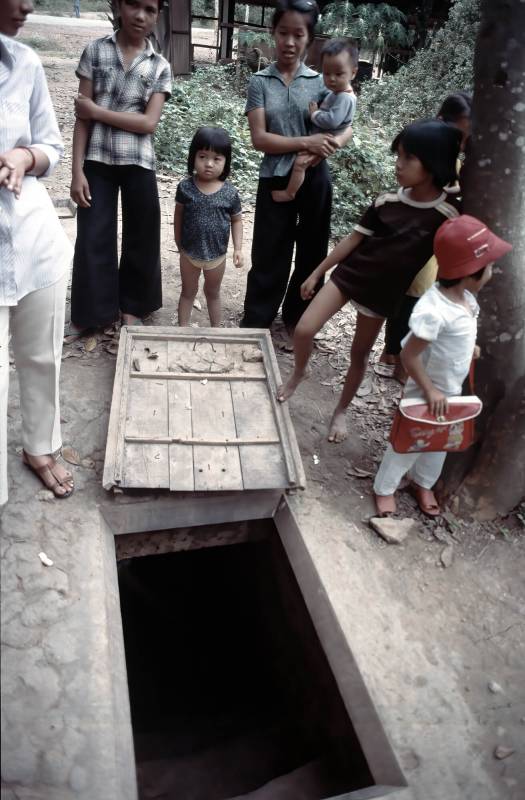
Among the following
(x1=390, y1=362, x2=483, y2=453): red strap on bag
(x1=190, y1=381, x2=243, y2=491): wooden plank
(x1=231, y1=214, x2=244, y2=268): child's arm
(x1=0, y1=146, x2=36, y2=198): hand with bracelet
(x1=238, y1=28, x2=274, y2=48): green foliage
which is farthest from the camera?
(x1=238, y1=28, x2=274, y2=48): green foliage

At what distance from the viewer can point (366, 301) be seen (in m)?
3.14

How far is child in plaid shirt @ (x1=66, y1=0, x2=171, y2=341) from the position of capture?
134 inches

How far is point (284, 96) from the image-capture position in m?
3.61

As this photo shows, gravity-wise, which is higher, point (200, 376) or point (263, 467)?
point (200, 376)

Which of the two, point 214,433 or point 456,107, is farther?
point 456,107

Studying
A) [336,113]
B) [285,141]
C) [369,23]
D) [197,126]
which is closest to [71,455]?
[285,141]

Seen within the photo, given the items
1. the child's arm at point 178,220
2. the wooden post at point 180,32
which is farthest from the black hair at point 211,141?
the wooden post at point 180,32

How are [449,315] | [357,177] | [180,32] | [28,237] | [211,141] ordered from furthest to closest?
[180,32] → [357,177] → [211,141] → [449,315] → [28,237]

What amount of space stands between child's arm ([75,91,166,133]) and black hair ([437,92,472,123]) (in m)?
1.71

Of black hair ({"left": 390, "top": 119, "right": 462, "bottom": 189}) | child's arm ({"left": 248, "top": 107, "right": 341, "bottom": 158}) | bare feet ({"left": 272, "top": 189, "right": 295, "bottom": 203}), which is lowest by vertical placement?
bare feet ({"left": 272, "top": 189, "right": 295, "bottom": 203})

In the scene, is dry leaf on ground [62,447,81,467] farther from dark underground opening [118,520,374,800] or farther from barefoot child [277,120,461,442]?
barefoot child [277,120,461,442]

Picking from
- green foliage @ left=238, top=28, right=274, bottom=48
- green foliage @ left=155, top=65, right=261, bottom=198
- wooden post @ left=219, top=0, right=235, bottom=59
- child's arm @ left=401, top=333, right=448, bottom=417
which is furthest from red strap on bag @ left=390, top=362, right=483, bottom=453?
wooden post @ left=219, top=0, right=235, bottom=59

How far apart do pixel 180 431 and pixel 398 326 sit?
153 centimetres

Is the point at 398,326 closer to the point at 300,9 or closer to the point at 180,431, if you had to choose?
the point at 180,431
